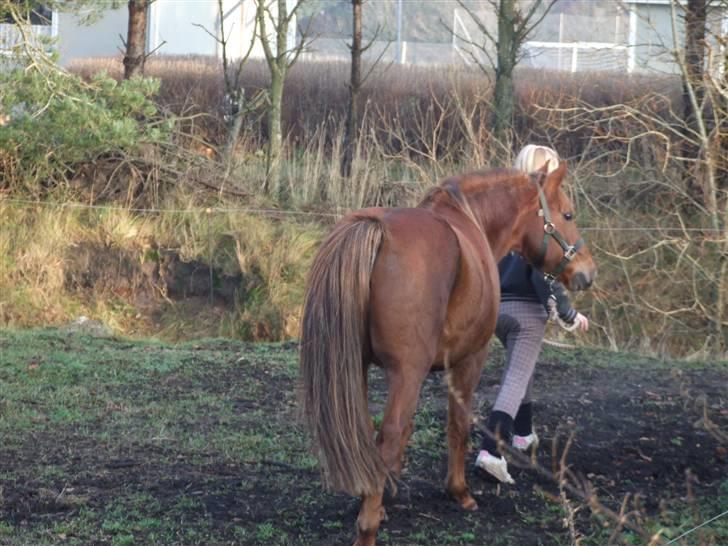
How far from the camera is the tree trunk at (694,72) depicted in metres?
11.5

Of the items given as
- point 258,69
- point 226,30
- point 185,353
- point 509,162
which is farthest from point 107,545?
point 226,30

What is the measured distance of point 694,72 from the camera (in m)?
12.2

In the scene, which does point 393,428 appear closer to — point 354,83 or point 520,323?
point 520,323

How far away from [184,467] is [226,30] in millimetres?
20493

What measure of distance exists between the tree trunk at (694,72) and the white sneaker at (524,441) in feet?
18.0

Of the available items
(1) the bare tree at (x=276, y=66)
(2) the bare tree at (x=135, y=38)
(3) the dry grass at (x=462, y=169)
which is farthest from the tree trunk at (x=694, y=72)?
(2) the bare tree at (x=135, y=38)

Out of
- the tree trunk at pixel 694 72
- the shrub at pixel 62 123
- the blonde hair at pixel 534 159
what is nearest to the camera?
the blonde hair at pixel 534 159

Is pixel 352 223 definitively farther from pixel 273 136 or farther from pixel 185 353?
pixel 273 136

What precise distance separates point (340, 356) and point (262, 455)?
6.11 ft

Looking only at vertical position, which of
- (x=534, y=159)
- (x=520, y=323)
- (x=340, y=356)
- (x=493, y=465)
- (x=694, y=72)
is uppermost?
(x=694, y=72)

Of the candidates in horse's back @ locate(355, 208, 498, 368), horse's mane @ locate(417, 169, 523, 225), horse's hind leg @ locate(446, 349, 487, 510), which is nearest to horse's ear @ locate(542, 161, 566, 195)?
horse's mane @ locate(417, 169, 523, 225)

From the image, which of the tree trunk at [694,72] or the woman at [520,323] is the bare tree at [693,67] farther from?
the woman at [520,323]

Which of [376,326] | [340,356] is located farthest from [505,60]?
[340,356]

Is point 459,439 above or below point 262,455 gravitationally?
above
